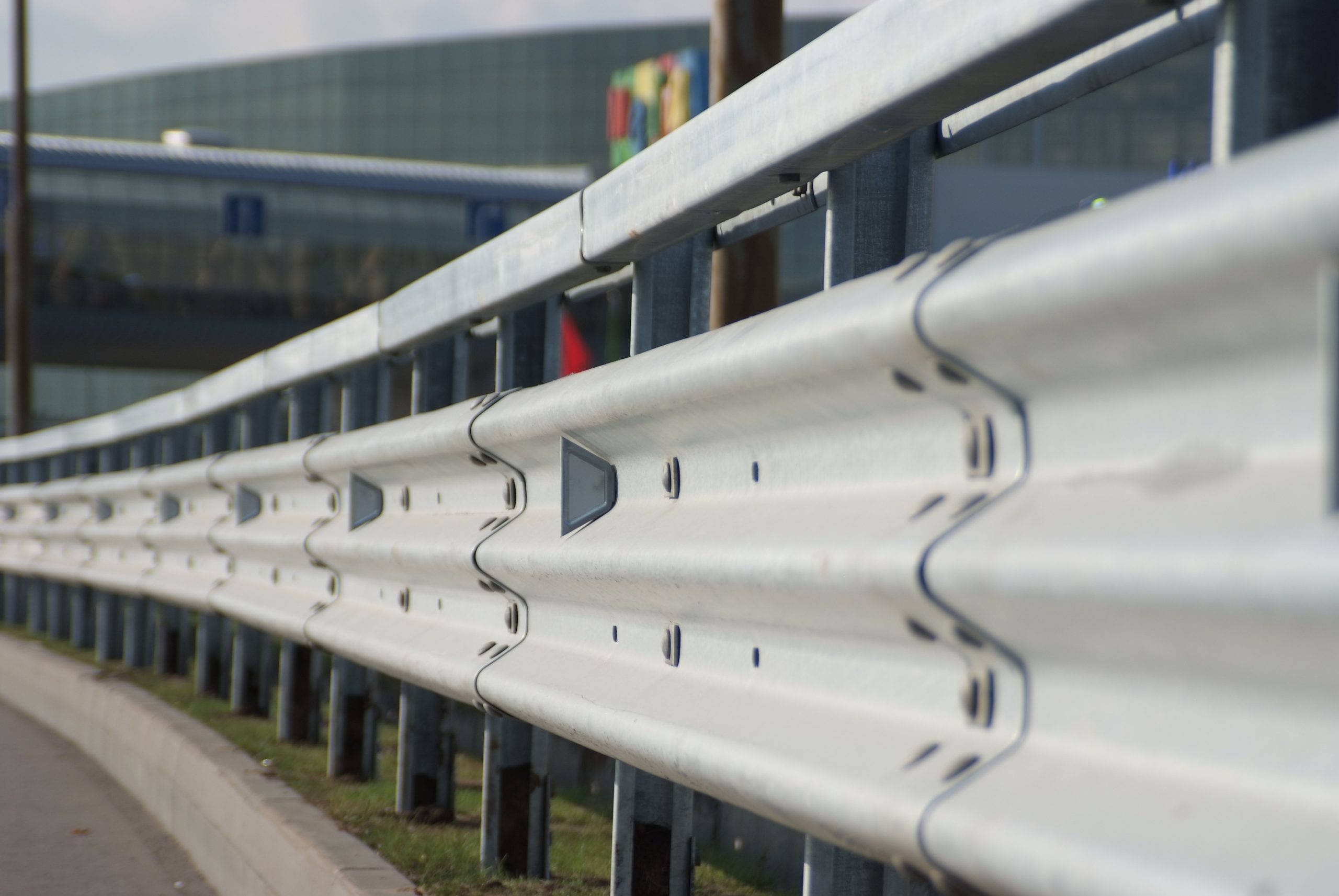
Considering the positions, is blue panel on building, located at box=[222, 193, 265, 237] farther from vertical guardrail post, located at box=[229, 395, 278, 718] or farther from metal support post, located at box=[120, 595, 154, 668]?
vertical guardrail post, located at box=[229, 395, 278, 718]

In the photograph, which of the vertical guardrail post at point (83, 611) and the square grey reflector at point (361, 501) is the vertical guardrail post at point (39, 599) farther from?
the square grey reflector at point (361, 501)

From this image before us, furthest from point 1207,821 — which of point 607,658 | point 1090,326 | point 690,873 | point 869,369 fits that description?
point 690,873

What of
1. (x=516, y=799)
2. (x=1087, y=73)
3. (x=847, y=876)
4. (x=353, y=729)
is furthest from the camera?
(x=353, y=729)

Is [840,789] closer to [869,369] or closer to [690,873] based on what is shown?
[869,369]

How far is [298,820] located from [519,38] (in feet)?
243

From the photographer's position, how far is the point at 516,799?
12.8ft

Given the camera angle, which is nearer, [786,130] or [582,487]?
[786,130]

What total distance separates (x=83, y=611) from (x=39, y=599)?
1.88 metres

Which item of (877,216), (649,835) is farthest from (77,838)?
(877,216)

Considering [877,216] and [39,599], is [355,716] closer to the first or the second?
[877,216]

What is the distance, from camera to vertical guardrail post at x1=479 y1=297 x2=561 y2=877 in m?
3.83

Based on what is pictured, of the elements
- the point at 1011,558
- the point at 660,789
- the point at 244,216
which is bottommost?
the point at 660,789

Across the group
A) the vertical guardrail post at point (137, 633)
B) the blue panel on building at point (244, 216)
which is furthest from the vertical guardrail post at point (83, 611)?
the blue panel on building at point (244, 216)

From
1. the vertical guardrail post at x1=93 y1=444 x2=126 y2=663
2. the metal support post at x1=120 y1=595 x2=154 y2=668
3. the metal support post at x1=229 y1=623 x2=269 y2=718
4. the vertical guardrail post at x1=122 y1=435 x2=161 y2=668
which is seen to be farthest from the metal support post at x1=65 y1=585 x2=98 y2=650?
the metal support post at x1=229 y1=623 x2=269 y2=718
